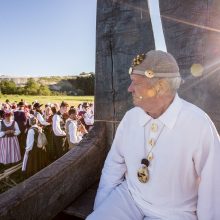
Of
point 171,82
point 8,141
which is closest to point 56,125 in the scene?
point 8,141

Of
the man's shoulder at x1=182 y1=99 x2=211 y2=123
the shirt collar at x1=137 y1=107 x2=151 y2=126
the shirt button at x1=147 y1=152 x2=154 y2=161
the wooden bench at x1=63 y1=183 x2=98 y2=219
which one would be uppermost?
the man's shoulder at x1=182 y1=99 x2=211 y2=123

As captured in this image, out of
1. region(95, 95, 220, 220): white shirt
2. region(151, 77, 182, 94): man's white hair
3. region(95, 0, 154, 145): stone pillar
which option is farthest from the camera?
region(95, 0, 154, 145): stone pillar

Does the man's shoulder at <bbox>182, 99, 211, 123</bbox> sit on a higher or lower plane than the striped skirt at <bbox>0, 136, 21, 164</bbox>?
higher

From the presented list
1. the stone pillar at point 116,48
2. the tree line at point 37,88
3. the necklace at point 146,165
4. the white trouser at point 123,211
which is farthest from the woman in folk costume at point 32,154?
the tree line at point 37,88

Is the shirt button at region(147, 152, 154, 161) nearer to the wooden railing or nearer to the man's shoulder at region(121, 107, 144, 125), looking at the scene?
the man's shoulder at region(121, 107, 144, 125)

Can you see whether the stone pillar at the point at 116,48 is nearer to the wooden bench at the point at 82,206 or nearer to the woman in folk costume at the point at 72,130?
the wooden bench at the point at 82,206

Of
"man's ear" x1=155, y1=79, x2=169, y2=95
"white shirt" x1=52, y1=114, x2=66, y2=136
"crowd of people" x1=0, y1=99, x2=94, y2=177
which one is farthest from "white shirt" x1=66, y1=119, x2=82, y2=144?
"man's ear" x1=155, y1=79, x2=169, y2=95

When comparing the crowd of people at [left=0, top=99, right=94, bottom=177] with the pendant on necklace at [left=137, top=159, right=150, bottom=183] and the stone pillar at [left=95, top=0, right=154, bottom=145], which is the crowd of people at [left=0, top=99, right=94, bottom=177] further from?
the pendant on necklace at [left=137, top=159, right=150, bottom=183]

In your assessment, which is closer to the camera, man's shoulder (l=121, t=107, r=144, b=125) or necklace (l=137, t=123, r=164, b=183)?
necklace (l=137, t=123, r=164, b=183)

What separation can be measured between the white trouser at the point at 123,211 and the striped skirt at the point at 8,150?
27.1 feet

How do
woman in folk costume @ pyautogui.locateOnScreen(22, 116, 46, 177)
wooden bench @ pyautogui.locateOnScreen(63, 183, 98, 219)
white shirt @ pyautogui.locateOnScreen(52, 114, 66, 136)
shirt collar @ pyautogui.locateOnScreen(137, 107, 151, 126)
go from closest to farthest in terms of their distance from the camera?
shirt collar @ pyautogui.locateOnScreen(137, 107, 151, 126) → wooden bench @ pyautogui.locateOnScreen(63, 183, 98, 219) → woman in folk costume @ pyautogui.locateOnScreen(22, 116, 46, 177) → white shirt @ pyautogui.locateOnScreen(52, 114, 66, 136)

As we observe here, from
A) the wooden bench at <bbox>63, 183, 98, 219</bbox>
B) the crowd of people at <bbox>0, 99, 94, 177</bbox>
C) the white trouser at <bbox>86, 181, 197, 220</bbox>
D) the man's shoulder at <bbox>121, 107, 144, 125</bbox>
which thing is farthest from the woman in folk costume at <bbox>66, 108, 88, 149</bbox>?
the white trouser at <bbox>86, 181, 197, 220</bbox>

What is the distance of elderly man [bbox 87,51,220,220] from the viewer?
6.12 feet

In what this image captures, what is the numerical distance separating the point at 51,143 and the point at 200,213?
9864mm
